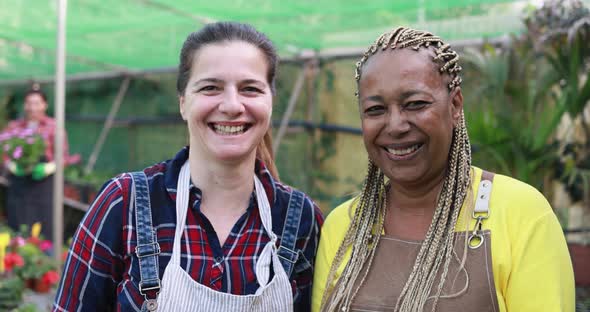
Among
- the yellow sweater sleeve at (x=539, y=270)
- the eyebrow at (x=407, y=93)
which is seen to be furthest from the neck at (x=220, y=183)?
the yellow sweater sleeve at (x=539, y=270)

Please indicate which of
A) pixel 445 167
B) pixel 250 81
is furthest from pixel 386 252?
pixel 250 81

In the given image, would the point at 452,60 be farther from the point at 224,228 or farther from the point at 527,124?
the point at 527,124

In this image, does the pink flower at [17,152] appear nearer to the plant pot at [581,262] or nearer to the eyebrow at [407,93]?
the plant pot at [581,262]

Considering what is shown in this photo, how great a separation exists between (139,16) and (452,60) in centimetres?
434

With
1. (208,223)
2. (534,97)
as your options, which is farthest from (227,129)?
(534,97)

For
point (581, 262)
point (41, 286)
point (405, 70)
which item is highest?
point (405, 70)

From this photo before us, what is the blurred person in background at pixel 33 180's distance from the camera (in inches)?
241

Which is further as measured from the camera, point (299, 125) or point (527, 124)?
point (299, 125)

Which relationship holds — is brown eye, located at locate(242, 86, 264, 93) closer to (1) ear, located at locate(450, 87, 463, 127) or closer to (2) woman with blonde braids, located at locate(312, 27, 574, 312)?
(2) woman with blonde braids, located at locate(312, 27, 574, 312)

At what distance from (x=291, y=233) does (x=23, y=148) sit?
479 centimetres

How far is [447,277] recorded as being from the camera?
5.37ft

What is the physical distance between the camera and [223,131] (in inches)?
77.2

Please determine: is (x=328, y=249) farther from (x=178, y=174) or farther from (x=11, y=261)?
(x=11, y=261)

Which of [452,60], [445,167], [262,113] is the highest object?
[452,60]
